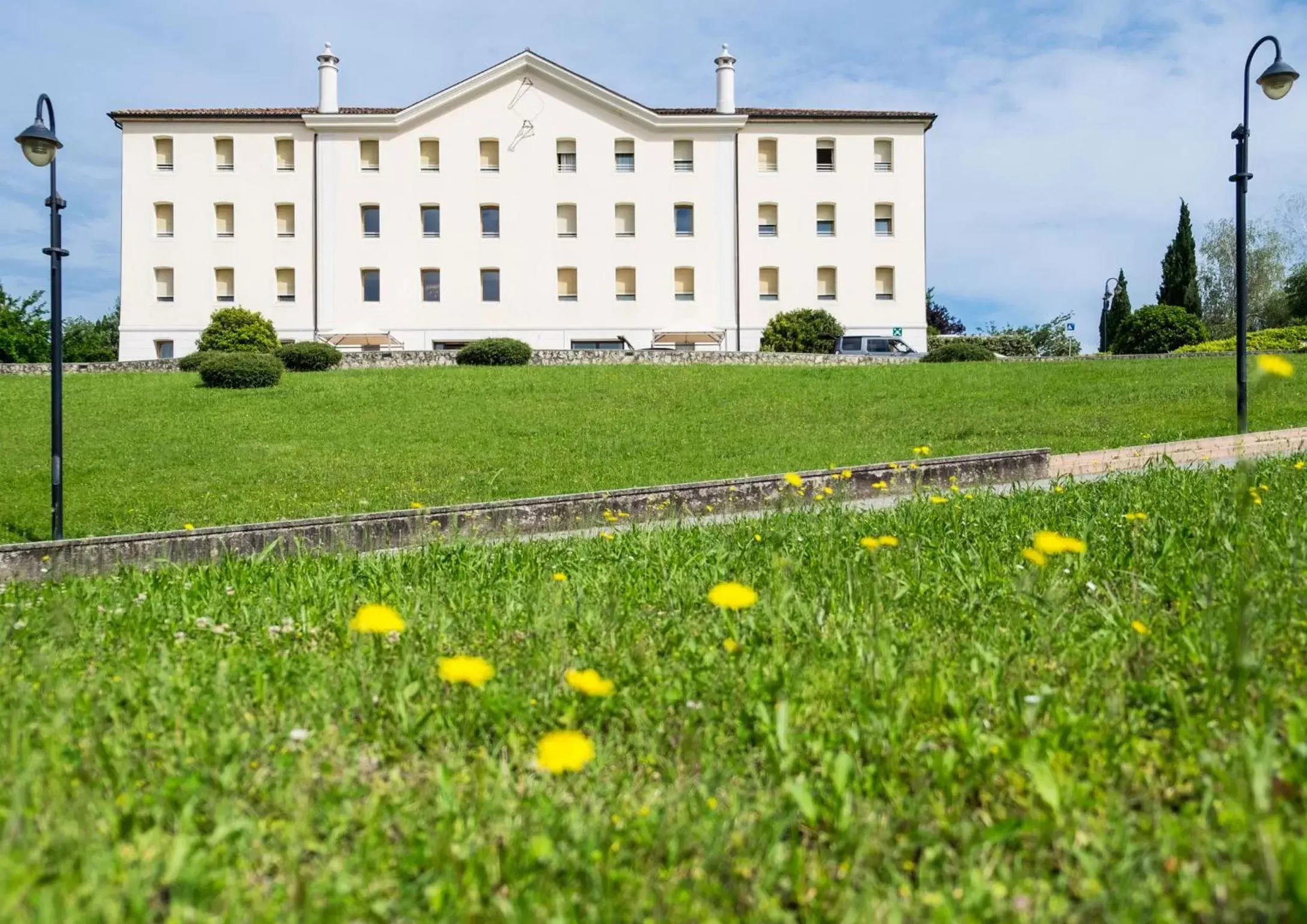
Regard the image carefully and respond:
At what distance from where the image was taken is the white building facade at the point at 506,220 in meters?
43.6

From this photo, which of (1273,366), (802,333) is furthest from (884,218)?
(1273,366)

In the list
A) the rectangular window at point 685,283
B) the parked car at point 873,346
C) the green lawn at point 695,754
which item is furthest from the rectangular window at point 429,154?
the green lawn at point 695,754

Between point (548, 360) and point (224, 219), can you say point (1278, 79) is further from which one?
point (224, 219)

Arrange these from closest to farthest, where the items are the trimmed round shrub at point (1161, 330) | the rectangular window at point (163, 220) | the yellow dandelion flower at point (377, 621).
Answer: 1. the yellow dandelion flower at point (377, 621)
2. the rectangular window at point (163, 220)
3. the trimmed round shrub at point (1161, 330)

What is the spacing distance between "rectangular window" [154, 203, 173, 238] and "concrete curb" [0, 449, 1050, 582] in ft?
140

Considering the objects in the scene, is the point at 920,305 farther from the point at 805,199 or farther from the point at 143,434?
the point at 143,434

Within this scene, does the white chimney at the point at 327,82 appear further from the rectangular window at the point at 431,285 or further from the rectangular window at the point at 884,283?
the rectangular window at the point at 884,283

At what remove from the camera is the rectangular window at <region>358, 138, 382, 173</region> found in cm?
4378

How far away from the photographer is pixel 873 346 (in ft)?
126

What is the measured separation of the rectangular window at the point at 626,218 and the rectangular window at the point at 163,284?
21.9m

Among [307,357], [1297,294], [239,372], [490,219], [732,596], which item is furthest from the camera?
[1297,294]

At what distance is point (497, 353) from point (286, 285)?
61.2 ft

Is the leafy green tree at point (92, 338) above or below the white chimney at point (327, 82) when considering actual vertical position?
below

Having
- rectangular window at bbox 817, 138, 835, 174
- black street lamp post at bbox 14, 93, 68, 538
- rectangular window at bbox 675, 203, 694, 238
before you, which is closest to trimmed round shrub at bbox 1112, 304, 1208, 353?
rectangular window at bbox 817, 138, 835, 174
